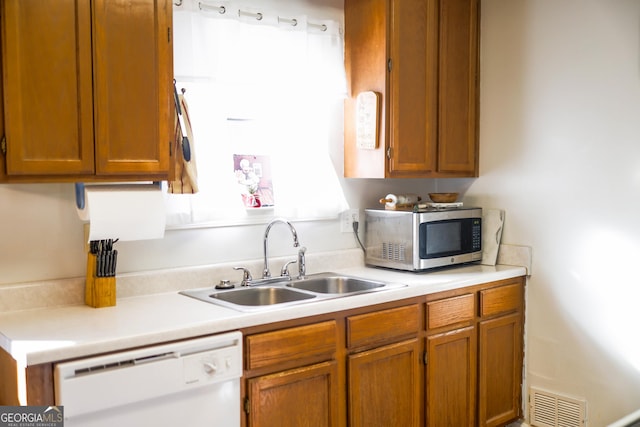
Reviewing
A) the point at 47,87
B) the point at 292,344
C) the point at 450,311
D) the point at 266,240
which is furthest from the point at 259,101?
the point at 450,311

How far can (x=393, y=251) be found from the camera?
3342mm

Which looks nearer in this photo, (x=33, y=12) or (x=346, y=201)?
(x=33, y=12)

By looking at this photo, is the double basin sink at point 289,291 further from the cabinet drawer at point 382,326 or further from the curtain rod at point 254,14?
the curtain rod at point 254,14

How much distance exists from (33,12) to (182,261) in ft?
3.90

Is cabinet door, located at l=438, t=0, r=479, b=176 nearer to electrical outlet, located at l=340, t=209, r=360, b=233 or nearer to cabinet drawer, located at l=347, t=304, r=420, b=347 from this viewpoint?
electrical outlet, located at l=340, t=209, r=360, b=233

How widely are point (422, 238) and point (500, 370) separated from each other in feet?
2.71

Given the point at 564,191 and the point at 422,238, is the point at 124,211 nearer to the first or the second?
the point at 422,238

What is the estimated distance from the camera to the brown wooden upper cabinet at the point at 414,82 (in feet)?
10.5

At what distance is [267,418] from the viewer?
2.38m

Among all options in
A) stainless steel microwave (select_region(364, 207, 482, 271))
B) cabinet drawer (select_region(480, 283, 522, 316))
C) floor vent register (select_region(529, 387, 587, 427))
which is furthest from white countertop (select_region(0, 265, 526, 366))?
floor vent register (select_region(529, 387, 587, 427))

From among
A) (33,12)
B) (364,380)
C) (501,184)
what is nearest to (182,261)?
(364,380)

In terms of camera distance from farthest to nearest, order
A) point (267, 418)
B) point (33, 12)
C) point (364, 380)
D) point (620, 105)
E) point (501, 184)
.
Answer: point (501, 184), point (620, 105), point (364, 380), point (267, 418), point (33, 12)

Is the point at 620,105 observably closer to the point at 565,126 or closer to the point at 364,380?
the point at 565,126

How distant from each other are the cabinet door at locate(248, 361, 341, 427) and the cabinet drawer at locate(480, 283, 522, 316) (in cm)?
101
